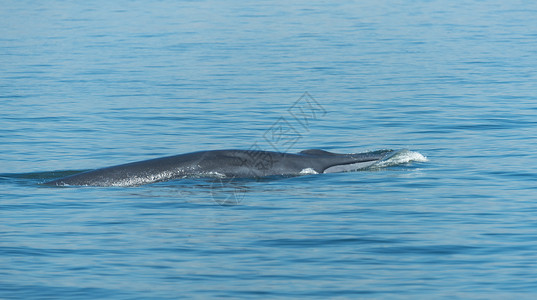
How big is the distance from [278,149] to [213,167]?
581cm

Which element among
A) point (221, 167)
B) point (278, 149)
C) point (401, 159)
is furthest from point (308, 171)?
point (278, 149)

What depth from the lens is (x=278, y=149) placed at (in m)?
24.9

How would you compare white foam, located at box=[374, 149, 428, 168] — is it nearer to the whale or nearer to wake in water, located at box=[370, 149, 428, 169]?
wake in water, located at box=[370, 149, 428, 169]

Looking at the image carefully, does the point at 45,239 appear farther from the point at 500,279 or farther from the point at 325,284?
the point at 500,279

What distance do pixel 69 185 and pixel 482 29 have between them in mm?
40589

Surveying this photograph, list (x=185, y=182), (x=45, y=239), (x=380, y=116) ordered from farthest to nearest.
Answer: (x=380, y=116), (x=185, y=182), (x=45, y=239)

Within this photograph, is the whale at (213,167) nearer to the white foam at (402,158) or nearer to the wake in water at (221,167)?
the wake in water at (221,167)

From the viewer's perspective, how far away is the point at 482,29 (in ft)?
183

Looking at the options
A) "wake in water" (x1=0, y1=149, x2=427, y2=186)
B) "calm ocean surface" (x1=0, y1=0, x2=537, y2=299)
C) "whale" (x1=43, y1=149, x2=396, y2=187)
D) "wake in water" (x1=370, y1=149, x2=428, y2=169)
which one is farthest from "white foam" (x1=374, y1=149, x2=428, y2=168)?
"whale" (x1=43, y1=149, x2=396, y2=187)

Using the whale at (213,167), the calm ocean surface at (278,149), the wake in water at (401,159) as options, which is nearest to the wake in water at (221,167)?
the whale at (213,167)

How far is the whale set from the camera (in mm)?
19297

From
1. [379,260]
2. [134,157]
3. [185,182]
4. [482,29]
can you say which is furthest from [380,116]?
[482,29]

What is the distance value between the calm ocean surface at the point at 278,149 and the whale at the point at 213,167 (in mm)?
317

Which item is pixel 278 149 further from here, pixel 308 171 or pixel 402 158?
pixel 308 171
